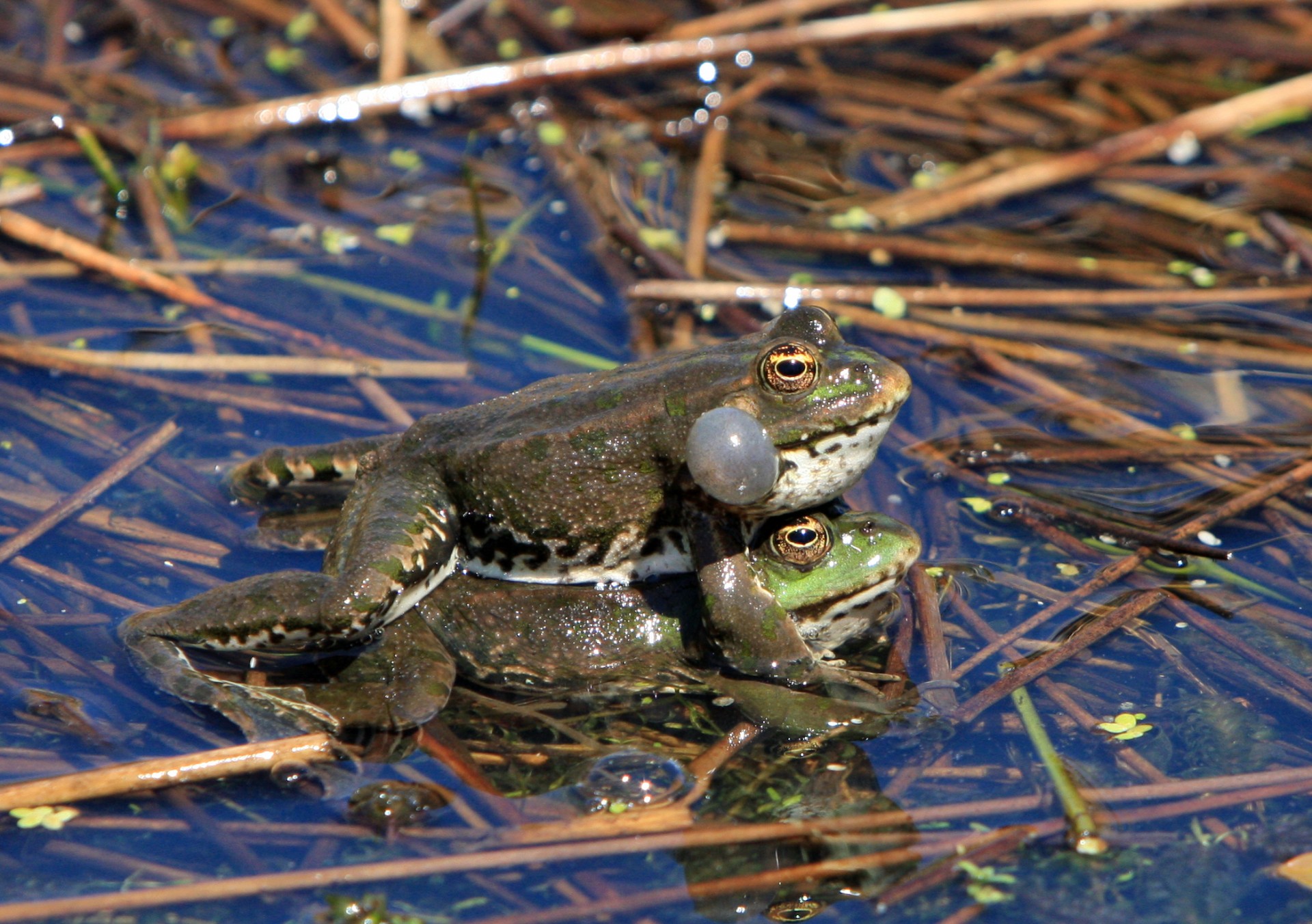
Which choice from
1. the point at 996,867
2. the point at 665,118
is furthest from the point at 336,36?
the point at 996,867

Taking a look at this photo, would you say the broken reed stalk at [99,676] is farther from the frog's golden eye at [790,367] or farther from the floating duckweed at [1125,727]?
the floating duckweed at [1125,727]

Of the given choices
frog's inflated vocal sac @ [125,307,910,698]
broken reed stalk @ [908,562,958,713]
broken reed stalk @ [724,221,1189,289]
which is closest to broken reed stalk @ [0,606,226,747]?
frog's inflated vocal sac @ [125,307,910,698]

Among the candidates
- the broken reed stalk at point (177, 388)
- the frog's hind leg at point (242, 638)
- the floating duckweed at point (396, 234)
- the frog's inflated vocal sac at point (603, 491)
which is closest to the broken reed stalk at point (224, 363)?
the broken reed stalk at point (177, 388)

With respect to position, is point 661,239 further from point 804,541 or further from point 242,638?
point 242,638

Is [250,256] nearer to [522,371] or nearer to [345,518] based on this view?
[522,371]

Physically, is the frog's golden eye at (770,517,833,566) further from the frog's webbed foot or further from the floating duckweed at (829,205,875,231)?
the floating duckweed at (829,205,875,231)

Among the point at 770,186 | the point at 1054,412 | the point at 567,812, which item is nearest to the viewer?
the point at 567,812
